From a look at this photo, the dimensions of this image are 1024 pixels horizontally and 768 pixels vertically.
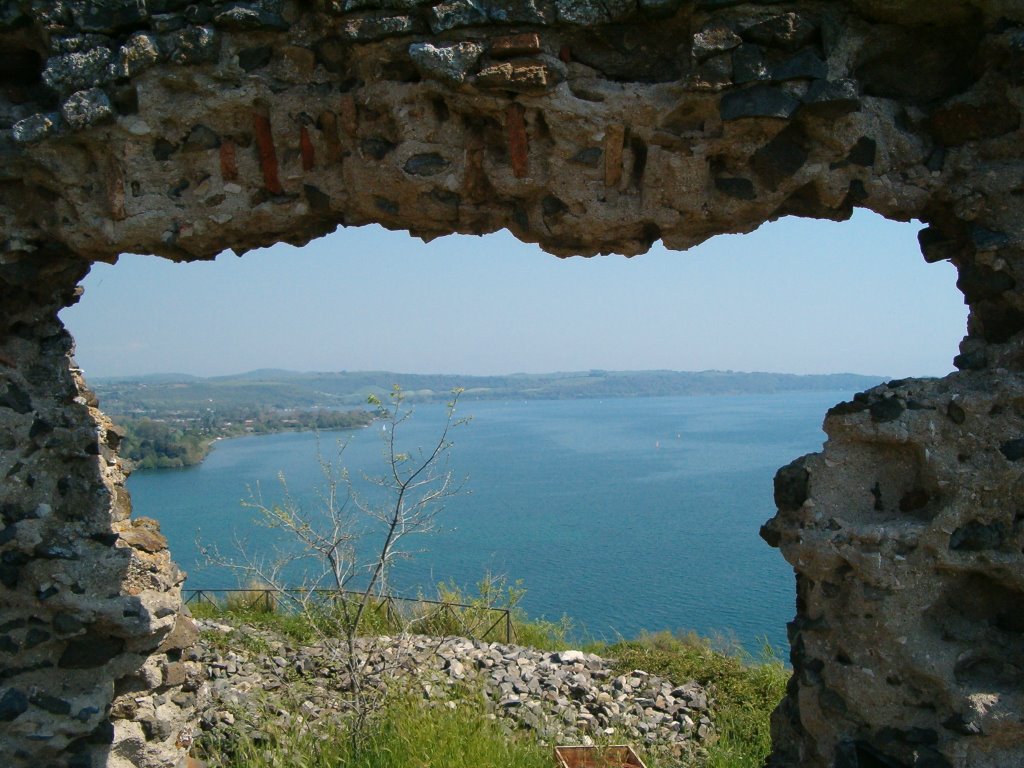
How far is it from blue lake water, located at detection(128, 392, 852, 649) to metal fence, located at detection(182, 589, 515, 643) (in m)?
0.66

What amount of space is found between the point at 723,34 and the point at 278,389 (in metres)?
90.5

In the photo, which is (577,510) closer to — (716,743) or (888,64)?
(716,743)

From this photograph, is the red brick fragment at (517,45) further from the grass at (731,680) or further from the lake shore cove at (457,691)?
the grass at (731,680)

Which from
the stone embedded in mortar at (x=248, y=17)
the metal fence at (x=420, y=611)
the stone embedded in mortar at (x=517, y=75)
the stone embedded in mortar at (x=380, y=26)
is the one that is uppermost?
the stone embedded in mortar at (x=248, y=17)

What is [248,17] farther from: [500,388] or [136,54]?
[500,388]

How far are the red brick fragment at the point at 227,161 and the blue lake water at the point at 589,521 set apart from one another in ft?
6.97

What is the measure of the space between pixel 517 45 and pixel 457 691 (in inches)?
150

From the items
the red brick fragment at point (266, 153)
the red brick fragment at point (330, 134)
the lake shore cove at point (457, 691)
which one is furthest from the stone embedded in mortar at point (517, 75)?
the lake shore cove at point (457, 691)

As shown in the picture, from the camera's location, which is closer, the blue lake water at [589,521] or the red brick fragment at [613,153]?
the red brick fragment at [613,153]

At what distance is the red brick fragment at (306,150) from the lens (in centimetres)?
342

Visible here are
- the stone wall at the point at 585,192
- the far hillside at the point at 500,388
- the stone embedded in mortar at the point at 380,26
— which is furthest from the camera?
the far hillside at the point at 500,388

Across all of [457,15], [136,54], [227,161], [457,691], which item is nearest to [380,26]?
[457,15]

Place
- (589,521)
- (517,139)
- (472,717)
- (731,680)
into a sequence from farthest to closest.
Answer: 1. (589,521)
2. (731,680)
3. (472,717)
4. (517,139)

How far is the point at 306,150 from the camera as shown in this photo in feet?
11.3
